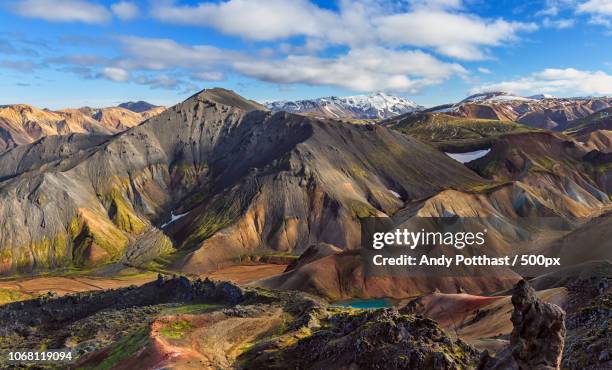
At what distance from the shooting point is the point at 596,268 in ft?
241

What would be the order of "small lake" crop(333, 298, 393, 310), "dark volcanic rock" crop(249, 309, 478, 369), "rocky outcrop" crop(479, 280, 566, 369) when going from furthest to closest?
"small lake" crop(333, 298, 393, 310) → "dark volcanic rock" crop(249, 309, 478, 369) → "rocky outcrop" crop(479, 280, 566, 369)

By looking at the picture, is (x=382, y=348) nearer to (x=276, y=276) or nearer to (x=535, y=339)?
(x=535, y=339)

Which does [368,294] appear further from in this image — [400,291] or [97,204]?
[97,204]

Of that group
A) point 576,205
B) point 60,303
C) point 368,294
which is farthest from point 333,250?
point 576,205

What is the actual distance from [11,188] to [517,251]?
159m

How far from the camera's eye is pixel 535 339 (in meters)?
25.4

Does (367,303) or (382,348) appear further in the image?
(367,303)

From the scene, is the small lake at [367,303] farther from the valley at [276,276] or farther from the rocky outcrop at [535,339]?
the rocky outcrop at [535,339]

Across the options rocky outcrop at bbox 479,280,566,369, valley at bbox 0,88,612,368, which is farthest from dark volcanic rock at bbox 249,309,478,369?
rocky outcrop at bbox 479,280,566,369

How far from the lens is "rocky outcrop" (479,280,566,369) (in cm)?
2509

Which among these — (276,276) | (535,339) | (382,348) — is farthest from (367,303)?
(535,339)

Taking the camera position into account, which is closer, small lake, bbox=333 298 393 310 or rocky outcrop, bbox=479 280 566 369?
rocky outcrop, bbox=479 280 566 369

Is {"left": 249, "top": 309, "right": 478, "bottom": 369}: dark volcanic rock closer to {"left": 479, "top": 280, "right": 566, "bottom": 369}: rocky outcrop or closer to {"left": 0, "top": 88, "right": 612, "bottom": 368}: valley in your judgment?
{"left": 0, "top": 88, "right": 612, "bottom": 368}: valley

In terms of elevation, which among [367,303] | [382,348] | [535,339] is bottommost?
[367,303]
